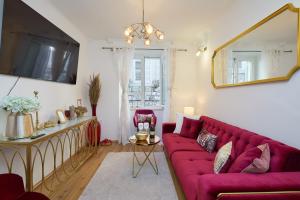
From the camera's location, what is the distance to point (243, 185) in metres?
1.30

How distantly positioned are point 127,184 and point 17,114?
1654mm

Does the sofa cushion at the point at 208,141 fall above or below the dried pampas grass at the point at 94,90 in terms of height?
below

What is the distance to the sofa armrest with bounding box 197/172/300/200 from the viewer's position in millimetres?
1277

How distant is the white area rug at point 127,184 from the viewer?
2.34m

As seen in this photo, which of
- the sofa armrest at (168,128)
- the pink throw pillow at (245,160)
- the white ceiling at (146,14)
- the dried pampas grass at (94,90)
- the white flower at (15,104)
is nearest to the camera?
the pink throw pillow at (245,160)

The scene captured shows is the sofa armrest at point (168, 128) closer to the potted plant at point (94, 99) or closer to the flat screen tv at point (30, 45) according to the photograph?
the potted plant at point (94, 99)

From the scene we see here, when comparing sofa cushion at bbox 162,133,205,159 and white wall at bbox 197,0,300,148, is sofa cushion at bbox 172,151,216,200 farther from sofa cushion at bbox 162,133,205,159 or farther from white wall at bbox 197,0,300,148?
white wall at bbox 197,0,300,148

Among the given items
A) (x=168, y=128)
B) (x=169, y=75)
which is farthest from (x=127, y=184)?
(x=169, y=75)

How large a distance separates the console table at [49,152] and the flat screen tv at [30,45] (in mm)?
809

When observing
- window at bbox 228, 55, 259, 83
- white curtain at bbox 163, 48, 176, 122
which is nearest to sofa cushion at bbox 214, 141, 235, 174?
window at bbox 228, 55, 259, 83

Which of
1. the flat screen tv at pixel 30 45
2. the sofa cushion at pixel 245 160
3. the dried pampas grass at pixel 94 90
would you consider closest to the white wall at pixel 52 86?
the flat screen tv at pixel 30 45

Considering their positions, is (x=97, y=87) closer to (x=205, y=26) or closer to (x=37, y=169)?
(x=37, y=169)

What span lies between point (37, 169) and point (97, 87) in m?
2.37

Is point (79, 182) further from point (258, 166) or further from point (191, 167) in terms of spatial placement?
point (258, 166)
